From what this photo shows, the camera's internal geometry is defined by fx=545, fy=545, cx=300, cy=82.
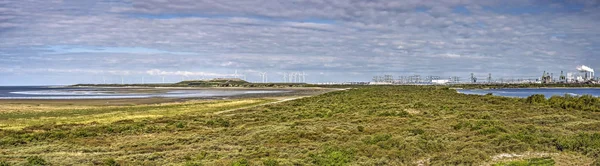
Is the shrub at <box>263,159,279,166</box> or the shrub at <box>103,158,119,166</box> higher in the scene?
the shrub at <box>263,159,279,166</box>

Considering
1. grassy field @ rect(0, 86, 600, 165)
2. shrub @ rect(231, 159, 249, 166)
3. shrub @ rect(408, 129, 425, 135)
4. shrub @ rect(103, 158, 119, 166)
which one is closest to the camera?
shrub @ rect(231, 159, 249, 166)

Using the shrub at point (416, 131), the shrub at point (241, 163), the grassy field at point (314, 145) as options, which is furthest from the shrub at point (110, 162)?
the shrub at point (416, 131)

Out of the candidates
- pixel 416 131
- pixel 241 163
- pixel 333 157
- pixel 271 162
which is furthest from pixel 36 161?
pixel 416 131

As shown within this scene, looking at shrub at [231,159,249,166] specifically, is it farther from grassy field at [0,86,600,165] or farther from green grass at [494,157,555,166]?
green grass at [494,157,555,166]

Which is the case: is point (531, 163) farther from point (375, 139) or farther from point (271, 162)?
point (271, 162)

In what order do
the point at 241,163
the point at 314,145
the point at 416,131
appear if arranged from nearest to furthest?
the point at 241,163, the point at 314,145, the point at 416,131

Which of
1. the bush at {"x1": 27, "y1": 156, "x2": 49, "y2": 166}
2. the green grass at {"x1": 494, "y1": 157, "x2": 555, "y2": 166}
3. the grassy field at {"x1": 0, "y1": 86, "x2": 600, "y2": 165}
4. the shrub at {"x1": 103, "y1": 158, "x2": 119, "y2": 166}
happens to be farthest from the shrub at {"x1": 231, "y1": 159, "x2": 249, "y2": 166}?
the green grass at {"x1": 494, "y1": 157, "x2": 555, "y2": 166}

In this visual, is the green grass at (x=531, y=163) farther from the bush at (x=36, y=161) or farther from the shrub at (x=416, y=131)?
the bush at (x=36, y=161)

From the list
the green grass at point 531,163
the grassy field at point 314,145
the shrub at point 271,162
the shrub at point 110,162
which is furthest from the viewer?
the grassy field at point 314,145

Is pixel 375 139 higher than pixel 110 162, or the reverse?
pixel 375 139

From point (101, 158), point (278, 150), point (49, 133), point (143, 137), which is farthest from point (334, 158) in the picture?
point (49, 133)

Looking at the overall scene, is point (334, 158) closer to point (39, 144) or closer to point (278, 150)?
point (278, 150)

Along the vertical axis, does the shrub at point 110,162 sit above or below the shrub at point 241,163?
below

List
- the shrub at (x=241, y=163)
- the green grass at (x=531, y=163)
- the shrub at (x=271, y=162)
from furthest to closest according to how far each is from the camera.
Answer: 1. the shrub at (x=271, y=162)
2. the shrub at (x=241, y=163)
3. the green grass at (x=531, y=163)
